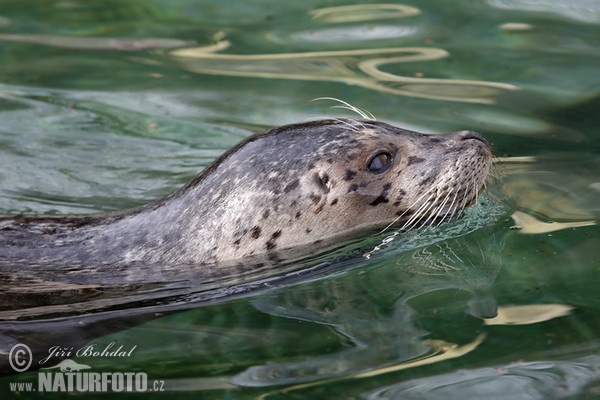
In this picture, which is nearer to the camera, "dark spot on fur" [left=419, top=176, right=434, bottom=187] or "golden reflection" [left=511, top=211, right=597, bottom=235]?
"dark spot on fur" [left=419, top=176, right=434, bottom=187]

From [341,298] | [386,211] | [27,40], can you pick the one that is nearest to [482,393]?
[341,298]

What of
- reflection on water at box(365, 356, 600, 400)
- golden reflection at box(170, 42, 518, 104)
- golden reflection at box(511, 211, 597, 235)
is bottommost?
reflection on water at box(365, 356, 600, 400)

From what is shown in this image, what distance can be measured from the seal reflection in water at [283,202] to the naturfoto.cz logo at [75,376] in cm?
70

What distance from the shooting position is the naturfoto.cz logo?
412 centimetres

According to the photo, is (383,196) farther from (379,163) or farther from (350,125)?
(350,125)

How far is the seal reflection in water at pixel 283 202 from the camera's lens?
5094 mm

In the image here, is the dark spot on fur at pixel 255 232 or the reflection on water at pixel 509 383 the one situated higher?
the dark spot on fur at pixel 255 232

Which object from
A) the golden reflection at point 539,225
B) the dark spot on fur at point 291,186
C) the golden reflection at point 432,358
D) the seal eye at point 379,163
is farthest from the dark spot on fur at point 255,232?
the golden reflection at point 539,225

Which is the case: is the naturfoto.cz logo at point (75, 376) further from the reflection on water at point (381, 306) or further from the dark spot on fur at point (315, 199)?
the dark spot on fur at point (315, 199)

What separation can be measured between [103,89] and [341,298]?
370cm

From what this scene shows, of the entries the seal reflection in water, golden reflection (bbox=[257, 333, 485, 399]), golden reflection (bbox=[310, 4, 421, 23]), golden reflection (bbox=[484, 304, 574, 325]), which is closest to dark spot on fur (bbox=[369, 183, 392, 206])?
the seal reflection in water

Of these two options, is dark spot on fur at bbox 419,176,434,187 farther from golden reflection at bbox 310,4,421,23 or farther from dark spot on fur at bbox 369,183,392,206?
golden reflection at bbox 310,4,421,23

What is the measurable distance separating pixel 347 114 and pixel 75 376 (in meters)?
3.78

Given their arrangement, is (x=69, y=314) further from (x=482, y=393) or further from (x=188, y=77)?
(x=188, y=77)
